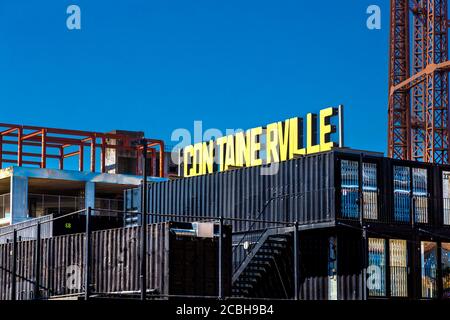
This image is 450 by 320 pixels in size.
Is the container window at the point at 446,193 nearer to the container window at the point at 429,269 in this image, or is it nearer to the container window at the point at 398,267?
the container window at the point at 429,269

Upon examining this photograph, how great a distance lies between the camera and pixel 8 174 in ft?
218

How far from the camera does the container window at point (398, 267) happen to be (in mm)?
40094

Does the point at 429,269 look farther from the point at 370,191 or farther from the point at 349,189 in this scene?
the point at 349,189

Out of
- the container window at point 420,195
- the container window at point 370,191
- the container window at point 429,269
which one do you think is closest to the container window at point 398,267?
the container window at point 429,269

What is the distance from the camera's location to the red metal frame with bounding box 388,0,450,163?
8119 cm

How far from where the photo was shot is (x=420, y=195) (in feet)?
138

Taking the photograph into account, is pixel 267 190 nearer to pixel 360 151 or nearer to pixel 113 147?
pixel 360 151

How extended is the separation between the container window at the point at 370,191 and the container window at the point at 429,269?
314 cm

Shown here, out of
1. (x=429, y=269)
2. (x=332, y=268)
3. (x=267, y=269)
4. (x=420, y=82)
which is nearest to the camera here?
(x=332, y=268)

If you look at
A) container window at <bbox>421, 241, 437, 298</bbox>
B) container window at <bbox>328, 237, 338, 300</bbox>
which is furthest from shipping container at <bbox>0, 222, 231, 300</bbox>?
container window at <bbox>421, 241, 437, 298</bbox>

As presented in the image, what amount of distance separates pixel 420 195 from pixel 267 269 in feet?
25.5

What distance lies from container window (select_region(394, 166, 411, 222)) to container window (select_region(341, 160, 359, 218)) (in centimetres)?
236

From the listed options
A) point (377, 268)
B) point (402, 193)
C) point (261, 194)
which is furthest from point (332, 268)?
point (261, 194)

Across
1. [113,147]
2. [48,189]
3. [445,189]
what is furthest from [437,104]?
[445,189]
